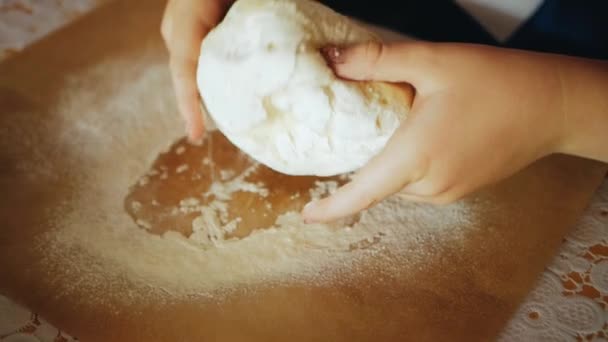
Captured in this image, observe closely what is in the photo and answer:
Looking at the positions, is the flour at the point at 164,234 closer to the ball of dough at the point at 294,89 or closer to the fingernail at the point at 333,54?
the ball of dough at the point at 294,89

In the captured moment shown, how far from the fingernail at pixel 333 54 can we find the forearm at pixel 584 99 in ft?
1.02

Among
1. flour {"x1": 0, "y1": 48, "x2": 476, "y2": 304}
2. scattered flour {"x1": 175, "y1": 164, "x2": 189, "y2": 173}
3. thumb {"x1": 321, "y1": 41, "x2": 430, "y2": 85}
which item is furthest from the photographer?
scattered flour {"x1": 175, "y1": 164, "x2": 189, "y2": 173}

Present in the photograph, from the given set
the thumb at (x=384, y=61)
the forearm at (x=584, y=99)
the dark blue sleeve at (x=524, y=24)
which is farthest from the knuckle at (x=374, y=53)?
the dark blue sleeve at (x=524, y=24)

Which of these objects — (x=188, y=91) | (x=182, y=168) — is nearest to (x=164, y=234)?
(x=182, y=168)

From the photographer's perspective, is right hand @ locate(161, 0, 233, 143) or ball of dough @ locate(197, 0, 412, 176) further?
right hand @ locate(161, 0, 233, 143)

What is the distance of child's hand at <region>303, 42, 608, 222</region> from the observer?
26.4 inches

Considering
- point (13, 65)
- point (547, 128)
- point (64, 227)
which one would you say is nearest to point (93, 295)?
point (64, 227)

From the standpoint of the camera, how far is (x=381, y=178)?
0.68 meters

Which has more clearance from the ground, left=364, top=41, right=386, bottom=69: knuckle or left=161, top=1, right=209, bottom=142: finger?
left=161, top=1, right=209, bottom=142: finger

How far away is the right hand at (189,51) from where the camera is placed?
33.7 inches

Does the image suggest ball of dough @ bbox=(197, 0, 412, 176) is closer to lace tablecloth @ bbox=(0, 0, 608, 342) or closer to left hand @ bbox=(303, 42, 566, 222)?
left hand @ bbox=(303, 42, 566, 222)

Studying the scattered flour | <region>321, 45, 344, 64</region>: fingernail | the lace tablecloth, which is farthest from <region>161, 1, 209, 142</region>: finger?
the lace tablecloth

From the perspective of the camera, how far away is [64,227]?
0.89 m

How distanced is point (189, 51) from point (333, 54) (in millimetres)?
287
